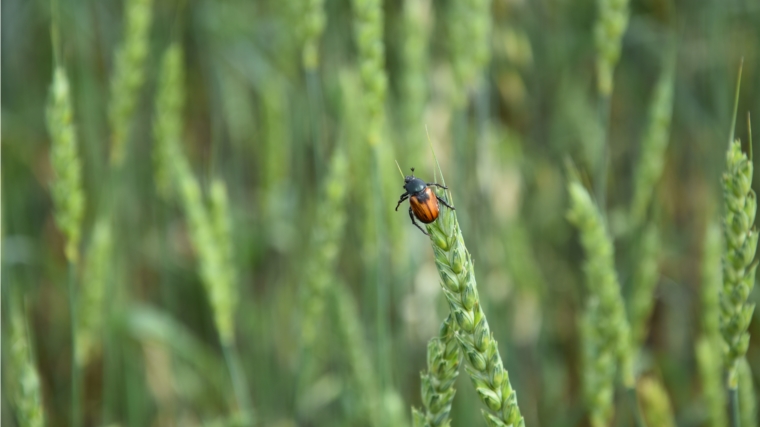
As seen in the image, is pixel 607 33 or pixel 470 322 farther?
pixel 607 33

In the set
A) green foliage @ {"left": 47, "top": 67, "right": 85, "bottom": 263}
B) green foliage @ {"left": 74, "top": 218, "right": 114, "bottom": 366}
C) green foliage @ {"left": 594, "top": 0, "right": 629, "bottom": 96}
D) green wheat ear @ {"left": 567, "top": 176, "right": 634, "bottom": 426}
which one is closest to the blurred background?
green foliage @ {"left": 74, "top": 218, "right": 114, "bottom": 366}

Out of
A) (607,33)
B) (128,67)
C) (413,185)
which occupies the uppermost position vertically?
(607,33)

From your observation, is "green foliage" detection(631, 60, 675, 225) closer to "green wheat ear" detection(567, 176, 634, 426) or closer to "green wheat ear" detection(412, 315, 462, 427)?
Result: "green wheat ear" detection(567, 176, 634, 426)

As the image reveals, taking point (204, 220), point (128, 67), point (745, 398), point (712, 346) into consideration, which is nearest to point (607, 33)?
point (712, 346)

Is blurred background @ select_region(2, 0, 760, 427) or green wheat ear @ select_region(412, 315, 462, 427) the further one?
blurred background @ select_region(2, 0, 760, 427)

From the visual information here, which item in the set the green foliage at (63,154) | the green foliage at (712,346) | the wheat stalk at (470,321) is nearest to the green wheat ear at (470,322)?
the wheat stalk at (470,321)

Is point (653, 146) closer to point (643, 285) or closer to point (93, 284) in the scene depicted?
point (643, 285)

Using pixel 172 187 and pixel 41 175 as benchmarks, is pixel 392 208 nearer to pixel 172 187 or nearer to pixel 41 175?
pixel 172 187

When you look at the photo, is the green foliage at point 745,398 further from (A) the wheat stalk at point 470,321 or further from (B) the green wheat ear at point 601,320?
(A) the wheat stalk at point 470,321
